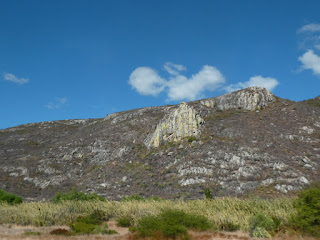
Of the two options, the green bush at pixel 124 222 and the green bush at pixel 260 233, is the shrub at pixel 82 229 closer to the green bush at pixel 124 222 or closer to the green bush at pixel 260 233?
the green bush at pixel 124 222

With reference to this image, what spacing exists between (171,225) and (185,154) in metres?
42.7

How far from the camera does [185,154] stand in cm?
6662

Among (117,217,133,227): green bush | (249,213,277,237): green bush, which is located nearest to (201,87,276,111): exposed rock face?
(249,213,277,237): green bush

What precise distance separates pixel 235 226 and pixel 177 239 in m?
8.03

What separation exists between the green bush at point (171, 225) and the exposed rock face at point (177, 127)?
47906 millimetres

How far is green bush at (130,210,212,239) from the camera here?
23.4 metres

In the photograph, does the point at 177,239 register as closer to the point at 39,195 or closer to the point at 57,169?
the point at 39,195

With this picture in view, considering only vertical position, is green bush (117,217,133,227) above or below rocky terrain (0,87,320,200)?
below

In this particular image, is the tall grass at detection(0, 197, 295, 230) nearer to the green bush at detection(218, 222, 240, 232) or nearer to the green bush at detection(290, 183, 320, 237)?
the green bush at detection(218, 222, 240, 232)

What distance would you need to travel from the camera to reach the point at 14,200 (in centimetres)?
4731

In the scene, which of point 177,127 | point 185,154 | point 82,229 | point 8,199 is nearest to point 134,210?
point 82,229

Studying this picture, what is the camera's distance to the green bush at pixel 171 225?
23.4m

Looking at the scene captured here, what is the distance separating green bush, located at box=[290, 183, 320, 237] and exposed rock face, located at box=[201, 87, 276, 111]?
65.1 meters

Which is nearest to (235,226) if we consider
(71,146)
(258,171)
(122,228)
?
(122,228)
